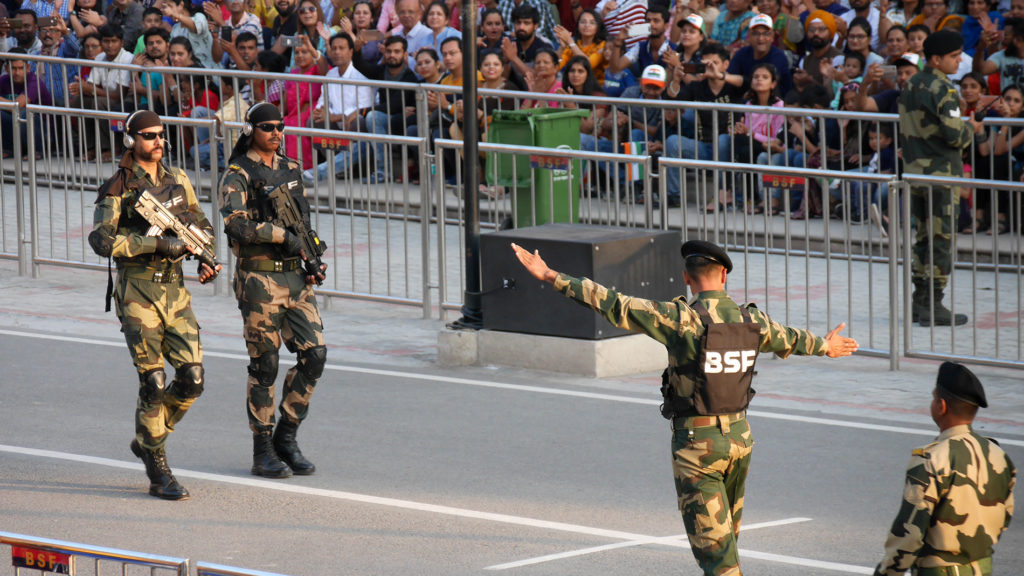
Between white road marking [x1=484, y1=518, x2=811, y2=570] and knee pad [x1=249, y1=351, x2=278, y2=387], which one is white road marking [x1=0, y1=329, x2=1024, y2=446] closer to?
white road marking [x1=484, y1=518, x2=811, y2=570]

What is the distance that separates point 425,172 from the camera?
1312 cm

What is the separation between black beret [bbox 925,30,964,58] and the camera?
1241 cm

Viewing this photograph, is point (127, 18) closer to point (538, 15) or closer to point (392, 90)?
point (392, 90)

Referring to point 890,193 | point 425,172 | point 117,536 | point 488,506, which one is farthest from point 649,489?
point 425,172

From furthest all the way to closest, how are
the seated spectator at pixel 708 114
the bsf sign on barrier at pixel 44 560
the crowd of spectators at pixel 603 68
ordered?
the seated spectator at pixel 708 114, the crowd of spectators at pixel 603 68, the bsf sign on barrier at pixel 44 560

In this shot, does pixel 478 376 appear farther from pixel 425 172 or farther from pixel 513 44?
pixel 513 44

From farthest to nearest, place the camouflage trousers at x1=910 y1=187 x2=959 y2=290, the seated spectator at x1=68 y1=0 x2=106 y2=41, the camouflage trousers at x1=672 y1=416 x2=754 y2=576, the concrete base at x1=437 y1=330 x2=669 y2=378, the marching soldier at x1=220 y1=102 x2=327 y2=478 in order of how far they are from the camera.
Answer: the seated spectator at x1=68 y1=0 x2=106 y2=41 < the camouflage trousers at x1=910 y1=187 x2=959 y2=290 < the concrete base at x1=437 y1=330 x2=669 y2=378 < the marching soldier at x1=220 y1=102 x2=327 y2=478 < the camouflage trousers at x1=672 y1=416 x2=754 y2=576

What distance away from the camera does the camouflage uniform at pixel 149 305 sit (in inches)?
338

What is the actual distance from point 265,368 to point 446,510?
1.33m

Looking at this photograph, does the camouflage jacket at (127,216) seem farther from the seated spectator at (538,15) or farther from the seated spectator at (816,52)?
the seated spectator at (538,15)

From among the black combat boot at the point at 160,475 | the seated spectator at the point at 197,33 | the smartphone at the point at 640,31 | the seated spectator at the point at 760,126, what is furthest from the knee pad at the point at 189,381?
the seated spectator at the point at 197,33

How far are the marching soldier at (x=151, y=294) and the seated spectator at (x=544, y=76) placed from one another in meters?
8.37

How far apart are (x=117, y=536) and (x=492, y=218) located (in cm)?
704

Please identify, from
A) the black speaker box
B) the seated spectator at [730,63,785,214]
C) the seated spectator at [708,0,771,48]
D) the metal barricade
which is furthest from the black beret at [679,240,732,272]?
the seated spectator at [708,0,771,48]
